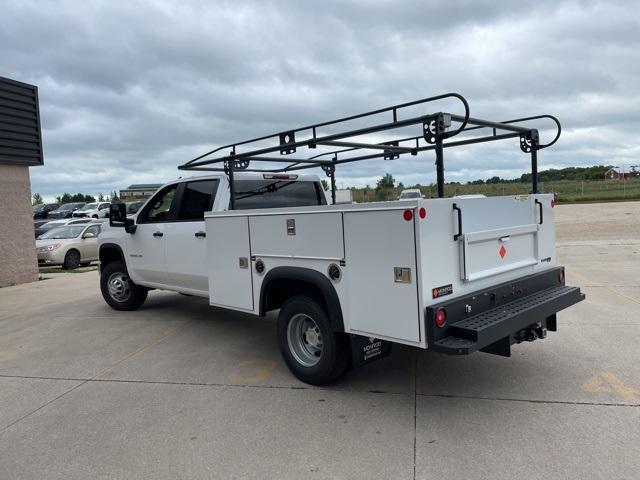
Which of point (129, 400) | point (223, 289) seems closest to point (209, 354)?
point (223, 289)

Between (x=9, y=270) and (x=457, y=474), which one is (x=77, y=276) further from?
(x=457, y=474)

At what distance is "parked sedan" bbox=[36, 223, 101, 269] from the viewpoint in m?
15.8

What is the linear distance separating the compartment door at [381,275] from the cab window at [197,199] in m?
2.70

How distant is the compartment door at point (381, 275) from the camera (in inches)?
146

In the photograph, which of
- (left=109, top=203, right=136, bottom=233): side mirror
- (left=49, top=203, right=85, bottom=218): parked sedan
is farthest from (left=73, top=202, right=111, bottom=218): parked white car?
(left=109, top=203, right=136, bottom=233): side mirror

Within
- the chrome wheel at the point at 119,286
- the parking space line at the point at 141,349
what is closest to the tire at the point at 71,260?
the chrome wheel at the point at 119,286

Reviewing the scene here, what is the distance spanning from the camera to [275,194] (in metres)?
6.57

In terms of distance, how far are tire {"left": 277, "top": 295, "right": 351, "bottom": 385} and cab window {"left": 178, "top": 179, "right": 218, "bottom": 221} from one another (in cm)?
206

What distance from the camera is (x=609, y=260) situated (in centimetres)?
1222

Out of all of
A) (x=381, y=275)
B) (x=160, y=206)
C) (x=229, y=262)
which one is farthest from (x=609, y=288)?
(x=160, y=206)

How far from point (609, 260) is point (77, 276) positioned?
43.7 feet

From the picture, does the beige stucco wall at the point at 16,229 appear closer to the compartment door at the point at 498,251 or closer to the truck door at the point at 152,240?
the truck door at the point at 152,240

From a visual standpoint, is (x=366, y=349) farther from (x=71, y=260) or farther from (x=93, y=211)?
(x=93, y=211)

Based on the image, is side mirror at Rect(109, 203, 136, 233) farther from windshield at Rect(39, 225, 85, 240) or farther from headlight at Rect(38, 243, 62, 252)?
windshield at Rect(39, 225, 85, 240)
